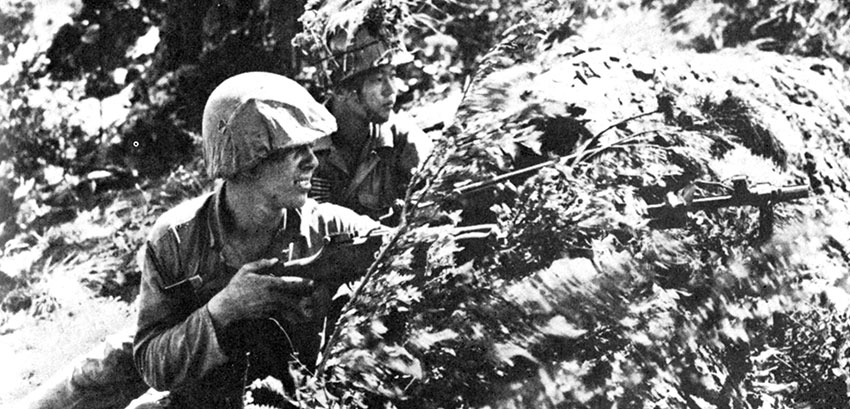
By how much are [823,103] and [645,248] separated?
4.23 ft

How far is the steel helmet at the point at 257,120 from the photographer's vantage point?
376 cm

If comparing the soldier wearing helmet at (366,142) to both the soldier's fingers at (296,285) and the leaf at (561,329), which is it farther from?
the leaf at (561,329)

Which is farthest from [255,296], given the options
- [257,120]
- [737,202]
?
[737,202]

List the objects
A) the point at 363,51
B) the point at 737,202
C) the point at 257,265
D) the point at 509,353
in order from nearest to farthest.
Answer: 1. the point at 509,353
2. the point at 257,265
3. the point at 737,202
4. the point at 363,51

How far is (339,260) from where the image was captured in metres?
3.88

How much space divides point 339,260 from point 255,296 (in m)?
0.29

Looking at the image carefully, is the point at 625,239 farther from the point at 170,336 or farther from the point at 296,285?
the point at 170,336

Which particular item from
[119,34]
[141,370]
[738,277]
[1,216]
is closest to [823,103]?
[738,277]

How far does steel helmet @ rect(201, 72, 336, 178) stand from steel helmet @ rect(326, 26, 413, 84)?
3.11ft

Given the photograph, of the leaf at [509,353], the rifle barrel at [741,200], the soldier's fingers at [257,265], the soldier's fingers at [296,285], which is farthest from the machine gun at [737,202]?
the soldier's fingers at [257,265]

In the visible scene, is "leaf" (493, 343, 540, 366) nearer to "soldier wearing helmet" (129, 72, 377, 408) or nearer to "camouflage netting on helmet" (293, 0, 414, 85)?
"soldier wearing helmet" (129, 72, 377, 408)

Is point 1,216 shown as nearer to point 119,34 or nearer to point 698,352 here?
point 119,34

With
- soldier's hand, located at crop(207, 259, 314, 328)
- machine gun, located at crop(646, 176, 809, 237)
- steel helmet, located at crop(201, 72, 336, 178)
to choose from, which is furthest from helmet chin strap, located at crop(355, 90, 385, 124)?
machine gun, located at crop(646, 176, 809, 237)

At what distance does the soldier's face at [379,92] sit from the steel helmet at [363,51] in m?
0.05
